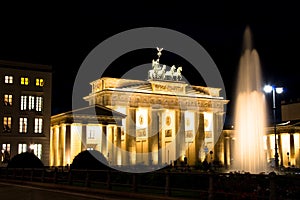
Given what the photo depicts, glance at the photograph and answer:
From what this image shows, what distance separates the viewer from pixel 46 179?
35.8 meters

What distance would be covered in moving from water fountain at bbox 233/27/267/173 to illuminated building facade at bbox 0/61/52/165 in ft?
104

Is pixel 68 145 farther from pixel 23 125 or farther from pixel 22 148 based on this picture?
pixel 23 125

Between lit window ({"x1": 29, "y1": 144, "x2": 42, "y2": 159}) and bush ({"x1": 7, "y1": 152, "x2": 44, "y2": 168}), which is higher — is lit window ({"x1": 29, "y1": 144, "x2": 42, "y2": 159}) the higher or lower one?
the higher one

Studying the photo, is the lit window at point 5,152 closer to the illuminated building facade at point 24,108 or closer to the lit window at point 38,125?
the illuminated building facade at point 24,108

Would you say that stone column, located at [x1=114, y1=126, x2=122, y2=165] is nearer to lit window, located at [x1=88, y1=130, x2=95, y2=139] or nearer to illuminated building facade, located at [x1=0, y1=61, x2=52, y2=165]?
lit window, located at [x1=88, y1=130, x2=95, y2=139]

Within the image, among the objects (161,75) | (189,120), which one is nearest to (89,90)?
(161,75)

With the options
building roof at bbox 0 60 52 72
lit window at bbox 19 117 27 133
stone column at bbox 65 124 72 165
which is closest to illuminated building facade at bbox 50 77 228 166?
stone column at bbox 65 124 72 165

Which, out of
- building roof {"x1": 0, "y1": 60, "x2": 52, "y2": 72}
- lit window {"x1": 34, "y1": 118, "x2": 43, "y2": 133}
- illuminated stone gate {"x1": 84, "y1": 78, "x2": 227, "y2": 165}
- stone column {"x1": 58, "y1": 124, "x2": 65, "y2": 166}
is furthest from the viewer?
illuminated stone gate {"x1": 84, "y1": 78, "x2": 227, "y2": 165}

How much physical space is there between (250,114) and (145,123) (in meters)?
54.8

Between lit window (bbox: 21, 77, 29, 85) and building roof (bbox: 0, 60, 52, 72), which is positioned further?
lit window (bbox: 21, 77, 29, 85)

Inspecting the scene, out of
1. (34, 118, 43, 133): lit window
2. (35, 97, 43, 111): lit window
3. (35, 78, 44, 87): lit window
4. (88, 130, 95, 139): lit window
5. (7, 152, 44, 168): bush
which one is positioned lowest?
(7, 152, 44, 168): bush

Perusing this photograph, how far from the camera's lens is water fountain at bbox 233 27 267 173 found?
4391 centimetres

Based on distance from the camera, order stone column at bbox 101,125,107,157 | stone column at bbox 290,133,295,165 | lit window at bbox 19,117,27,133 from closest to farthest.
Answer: lit window at bbox 19,117,27,133 → stone column at bbox 101,125,107,157 → stone column at bbox 290,133,295,165

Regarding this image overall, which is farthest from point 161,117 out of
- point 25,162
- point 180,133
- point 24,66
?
point 25,162
